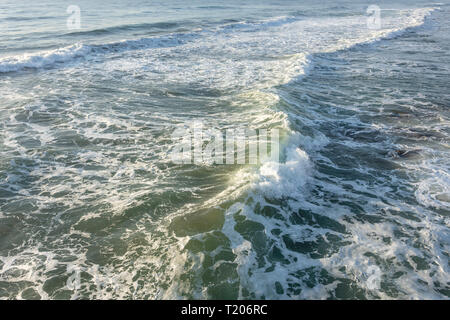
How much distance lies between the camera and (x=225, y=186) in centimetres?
703

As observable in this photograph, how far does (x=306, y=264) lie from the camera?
205 inches

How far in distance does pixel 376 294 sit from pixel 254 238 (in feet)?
6.54

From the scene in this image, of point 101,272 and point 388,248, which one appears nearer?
point 101,272

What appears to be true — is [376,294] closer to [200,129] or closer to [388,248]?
[388,248]

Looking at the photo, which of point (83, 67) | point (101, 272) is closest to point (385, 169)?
point (101, 272)

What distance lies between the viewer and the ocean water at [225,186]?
4977 millimetres

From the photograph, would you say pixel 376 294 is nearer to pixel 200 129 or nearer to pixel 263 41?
pixel 200 129

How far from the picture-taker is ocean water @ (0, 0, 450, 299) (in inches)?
196

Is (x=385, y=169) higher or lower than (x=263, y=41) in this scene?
lower

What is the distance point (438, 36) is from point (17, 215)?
29.2 meters
